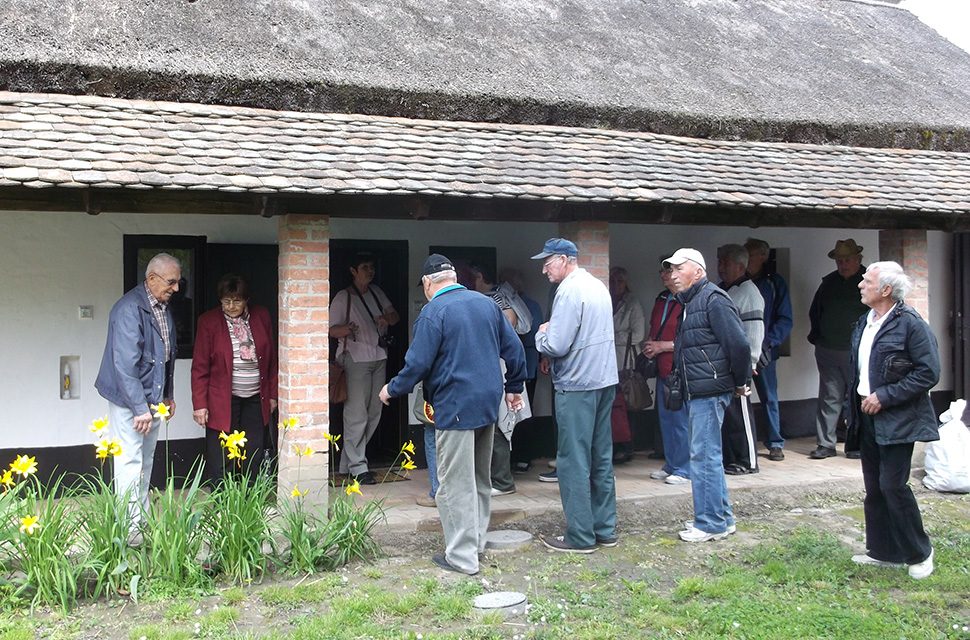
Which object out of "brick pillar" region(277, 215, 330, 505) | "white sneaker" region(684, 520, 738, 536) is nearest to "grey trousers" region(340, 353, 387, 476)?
"brick pillar" region(277, 215, 330, 505)

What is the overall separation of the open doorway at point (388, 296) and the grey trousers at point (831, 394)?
160 inches

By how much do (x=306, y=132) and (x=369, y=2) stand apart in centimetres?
225

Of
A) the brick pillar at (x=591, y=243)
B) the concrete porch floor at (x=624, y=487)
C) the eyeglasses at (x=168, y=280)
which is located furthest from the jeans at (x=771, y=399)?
the eyeglasses at (x=168, y=280)

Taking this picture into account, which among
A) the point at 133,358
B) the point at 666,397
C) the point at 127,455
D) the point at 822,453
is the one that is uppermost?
the point at 133,358

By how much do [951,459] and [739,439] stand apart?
1756 mm

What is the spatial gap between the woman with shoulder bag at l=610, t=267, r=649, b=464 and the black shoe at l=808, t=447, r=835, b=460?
185 centimetres

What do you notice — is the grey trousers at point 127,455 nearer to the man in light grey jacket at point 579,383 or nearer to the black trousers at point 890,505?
the man in light grey jacket at point 579,383

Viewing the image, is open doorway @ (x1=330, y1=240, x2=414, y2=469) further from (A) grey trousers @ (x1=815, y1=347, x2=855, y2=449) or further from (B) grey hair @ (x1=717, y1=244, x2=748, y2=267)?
(A) grey trousers @ (x1=815, y1=347, x2=855, y2=449)

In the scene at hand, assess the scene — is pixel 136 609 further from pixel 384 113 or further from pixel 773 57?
pixel 773 57

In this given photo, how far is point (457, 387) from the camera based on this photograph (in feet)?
19.3

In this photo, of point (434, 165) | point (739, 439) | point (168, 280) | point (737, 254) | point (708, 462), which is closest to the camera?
point (168, 280)

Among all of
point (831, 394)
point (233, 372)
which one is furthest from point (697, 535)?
point (233, 372)

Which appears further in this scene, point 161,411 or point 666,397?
point 666,397

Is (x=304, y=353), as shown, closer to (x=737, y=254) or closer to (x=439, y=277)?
(x=439, y=277)
